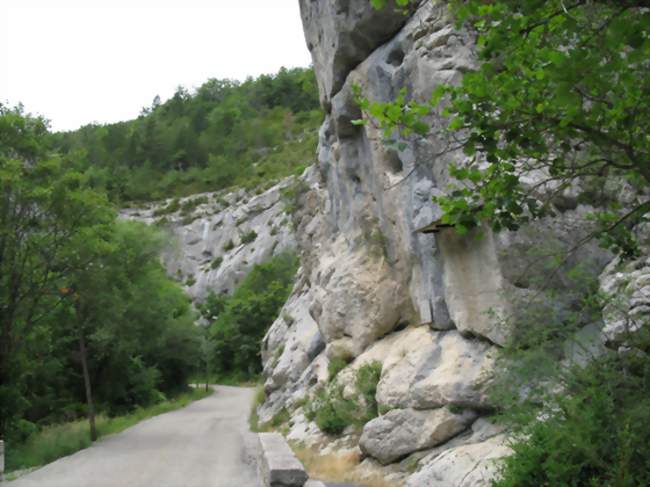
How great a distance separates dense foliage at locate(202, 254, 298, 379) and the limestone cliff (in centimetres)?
2452

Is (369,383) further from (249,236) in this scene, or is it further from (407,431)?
(249,236)

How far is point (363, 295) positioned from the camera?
18.8 metres

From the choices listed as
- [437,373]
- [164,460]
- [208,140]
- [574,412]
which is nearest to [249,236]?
[208,140]

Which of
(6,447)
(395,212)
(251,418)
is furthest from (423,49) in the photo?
(251,418)

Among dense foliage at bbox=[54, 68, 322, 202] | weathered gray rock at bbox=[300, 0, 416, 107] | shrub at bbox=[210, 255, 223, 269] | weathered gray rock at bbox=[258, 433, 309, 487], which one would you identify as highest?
dense foliage at bbox=[54, 68, 322, 202]

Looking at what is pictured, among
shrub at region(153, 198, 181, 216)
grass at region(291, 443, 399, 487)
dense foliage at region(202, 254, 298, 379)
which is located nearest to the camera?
grass at region(291, 443, 399, 487)

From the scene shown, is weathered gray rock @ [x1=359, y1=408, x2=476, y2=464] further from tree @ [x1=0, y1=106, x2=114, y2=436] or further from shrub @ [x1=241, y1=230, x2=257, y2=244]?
shrub @ [x1=241, y1=230, x2=257, y2=244]

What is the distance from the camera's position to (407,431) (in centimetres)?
1292

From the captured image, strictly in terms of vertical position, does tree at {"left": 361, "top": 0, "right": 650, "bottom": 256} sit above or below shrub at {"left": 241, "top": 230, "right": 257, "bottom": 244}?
below

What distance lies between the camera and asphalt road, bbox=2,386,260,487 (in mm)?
12773

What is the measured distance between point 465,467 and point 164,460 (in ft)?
26.5

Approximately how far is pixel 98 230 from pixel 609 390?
15792 millimetres

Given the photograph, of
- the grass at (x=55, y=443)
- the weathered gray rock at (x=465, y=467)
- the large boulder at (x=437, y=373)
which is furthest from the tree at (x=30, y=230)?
the weathered gray rock at (x=465, y=467)

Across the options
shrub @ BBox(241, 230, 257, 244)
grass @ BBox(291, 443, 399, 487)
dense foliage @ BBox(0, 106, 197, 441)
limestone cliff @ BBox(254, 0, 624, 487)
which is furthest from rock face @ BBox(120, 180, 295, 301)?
grass @ BBox(291, 443, 399, 487)
